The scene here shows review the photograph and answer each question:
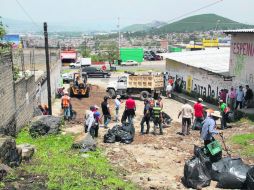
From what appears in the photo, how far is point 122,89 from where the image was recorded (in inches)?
1241

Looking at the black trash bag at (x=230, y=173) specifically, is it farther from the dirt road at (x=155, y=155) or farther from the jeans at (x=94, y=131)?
the jeans at (x=94, y=131)

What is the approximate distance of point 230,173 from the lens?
1071 centimetres

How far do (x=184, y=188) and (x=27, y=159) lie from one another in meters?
4.64

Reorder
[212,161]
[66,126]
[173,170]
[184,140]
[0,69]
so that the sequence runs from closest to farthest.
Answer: [212,161] < [173,170] < [0,69] < [184,140] < [66,126]

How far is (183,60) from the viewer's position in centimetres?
3222

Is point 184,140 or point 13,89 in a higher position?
point 13,89

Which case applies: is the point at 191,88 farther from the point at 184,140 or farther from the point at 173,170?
the point at 173,170

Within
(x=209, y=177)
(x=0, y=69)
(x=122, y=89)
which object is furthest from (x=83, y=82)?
(x=209, y=177)

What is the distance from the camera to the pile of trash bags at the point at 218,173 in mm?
10555

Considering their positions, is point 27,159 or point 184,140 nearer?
point 27,159

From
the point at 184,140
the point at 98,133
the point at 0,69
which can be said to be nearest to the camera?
the point at 0,69

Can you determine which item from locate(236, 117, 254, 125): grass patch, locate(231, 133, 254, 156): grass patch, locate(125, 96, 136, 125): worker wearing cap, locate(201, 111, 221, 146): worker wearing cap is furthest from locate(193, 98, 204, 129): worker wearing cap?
locate(201, 111, 221, 146): worker wearing cap

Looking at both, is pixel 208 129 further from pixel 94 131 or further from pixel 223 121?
pixel 223 121

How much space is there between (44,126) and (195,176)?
25.8 feet
